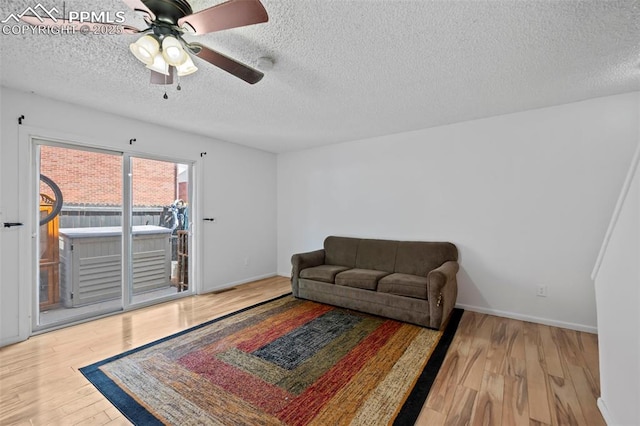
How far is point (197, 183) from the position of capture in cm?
409

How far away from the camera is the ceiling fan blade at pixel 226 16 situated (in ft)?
3.93

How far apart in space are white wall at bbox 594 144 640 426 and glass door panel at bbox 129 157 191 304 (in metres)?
4.46

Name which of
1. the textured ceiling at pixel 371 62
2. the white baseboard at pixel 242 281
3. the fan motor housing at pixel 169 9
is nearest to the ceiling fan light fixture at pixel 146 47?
the fan motor housing at pixel 169 9

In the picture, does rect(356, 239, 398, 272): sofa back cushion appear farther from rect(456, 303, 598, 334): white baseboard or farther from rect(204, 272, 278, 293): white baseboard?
rect(204, 272, 278, 293): white baseboard

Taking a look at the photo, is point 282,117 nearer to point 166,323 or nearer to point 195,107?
point 195,107

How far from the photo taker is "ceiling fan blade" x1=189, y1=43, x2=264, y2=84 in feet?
5.20

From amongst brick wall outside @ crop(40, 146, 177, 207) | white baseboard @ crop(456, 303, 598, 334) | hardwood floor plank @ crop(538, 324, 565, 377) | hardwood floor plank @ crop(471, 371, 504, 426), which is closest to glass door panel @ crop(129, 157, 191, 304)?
brick wall outside @ crop(40, 146, 177, 207)

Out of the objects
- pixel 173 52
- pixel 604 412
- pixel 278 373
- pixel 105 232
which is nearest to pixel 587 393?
pixel 604 412

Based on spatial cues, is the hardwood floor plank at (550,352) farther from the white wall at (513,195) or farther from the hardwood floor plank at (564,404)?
the white wall at (513,195)

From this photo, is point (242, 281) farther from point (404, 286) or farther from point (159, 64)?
point (159, 64)

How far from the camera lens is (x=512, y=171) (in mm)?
3170

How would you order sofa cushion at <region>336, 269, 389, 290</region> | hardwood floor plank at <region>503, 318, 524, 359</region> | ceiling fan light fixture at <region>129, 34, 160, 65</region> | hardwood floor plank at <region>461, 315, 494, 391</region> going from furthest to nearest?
sofa cushion at <region>336, 269, 389, 290</region>
hardwood floor plank at <region>503, 318, 524, 359</region>
hardwood floor plank at <region>461, 315, 494, 391</region>
ceiling fan light fixture at <region>129, 34, 160, 65</region>

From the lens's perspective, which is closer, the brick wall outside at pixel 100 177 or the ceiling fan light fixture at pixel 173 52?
the ceiling fan light fixture at pixel 173 52

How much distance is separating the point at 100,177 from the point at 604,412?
4.98m
